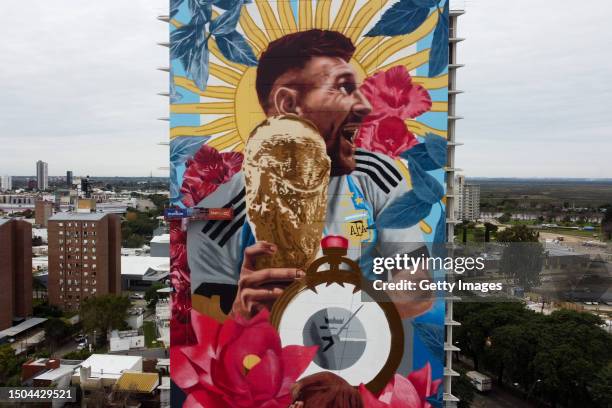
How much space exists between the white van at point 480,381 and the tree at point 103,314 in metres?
14.3

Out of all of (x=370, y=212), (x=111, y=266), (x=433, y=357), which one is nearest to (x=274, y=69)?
(x=370, y=212)

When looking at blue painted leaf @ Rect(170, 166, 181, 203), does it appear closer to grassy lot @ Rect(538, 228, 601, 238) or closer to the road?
the road

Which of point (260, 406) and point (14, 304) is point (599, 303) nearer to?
point (260, 406)

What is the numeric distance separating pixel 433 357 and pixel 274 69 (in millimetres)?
5103

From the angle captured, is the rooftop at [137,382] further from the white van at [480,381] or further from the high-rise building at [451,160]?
the white van at [480,381]

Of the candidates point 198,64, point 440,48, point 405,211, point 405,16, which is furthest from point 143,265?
point 440,48

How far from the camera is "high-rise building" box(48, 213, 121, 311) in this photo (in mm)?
22578

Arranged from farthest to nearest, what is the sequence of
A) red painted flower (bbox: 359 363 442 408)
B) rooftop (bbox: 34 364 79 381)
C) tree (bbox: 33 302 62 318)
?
tree (bbox: 33 302 62 318)
rooftop (bbox: 34 364 79 381)
red painted flower (bbox: 359 363 442 408)

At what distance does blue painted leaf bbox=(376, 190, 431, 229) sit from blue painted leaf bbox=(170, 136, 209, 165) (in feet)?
10.1

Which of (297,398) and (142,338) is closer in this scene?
(297,398)

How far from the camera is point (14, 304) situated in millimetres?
20703

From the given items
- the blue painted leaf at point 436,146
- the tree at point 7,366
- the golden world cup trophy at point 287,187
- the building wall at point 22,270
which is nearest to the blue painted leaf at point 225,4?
the golden world cup trophy at point 287,187

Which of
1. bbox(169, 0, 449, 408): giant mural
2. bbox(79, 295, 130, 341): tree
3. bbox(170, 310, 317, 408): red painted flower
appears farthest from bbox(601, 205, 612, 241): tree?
bbox(79, 295, 130, 341): tree

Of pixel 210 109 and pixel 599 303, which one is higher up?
pixel 210 109
